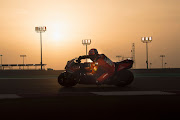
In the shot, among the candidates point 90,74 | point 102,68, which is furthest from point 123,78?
point 90,74

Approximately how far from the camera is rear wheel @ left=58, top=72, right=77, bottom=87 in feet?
63.5

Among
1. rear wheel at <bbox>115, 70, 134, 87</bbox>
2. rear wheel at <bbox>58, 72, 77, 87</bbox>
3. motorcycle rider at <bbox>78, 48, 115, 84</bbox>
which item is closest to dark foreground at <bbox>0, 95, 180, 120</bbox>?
motorcycle rider at <bbox>78, 48, 115, 84</bbox>

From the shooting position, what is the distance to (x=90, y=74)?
18703mm

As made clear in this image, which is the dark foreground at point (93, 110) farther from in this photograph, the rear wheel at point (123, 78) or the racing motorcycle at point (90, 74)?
the rear wheel at point (123, 78)

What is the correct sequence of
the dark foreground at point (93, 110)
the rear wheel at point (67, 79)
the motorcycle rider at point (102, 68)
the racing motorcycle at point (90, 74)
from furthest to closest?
the rear wheel at point (67, 79), the racing motorcycle at point (90, 74), the motorcycle rider at point (102, 68), the dark foreground at point (93, 110)

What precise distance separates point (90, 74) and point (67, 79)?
145cm

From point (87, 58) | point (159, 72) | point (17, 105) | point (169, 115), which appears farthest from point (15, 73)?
point (169, 115)

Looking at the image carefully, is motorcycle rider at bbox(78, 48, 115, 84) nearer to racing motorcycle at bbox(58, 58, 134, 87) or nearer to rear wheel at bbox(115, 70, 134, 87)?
racing motorcycle at bbox(58, 58, 134, 87)

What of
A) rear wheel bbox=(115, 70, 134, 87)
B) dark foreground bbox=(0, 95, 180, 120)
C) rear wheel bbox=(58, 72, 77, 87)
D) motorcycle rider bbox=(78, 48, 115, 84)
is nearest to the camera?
dark foreground bbox=(0, 95, 180, 120)

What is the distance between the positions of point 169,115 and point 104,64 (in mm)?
9811

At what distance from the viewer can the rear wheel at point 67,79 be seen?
1934 centimetres

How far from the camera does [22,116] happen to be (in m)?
8.66

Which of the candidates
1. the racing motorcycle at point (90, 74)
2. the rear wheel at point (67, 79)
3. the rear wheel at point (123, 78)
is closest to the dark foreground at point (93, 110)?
the racing motorcycle at point (90, 74)

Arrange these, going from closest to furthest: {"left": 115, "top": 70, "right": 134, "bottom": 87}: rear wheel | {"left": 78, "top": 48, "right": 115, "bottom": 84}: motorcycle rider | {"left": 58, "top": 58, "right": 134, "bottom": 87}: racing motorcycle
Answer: {"left": 78, "top": 48, "right": 115, "bottom": 84}: motorcycle rider → {"left": 58, "top": 58, "right": 134, "bottom": 87}: racing motorcycle → {"left": 115, "top": 70, "right": 134, "bottom": 87}: rear wheel
